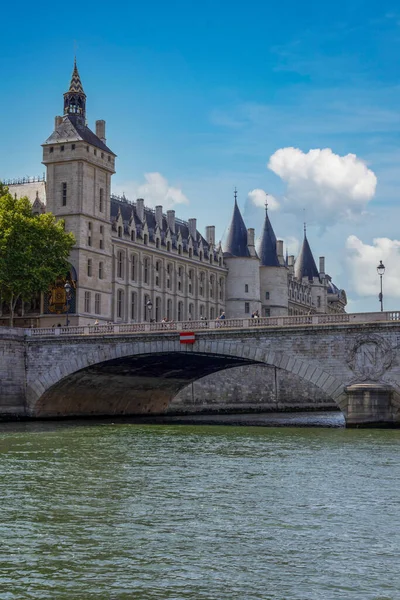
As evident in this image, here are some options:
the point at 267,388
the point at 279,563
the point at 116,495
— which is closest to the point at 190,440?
the point at 116,495

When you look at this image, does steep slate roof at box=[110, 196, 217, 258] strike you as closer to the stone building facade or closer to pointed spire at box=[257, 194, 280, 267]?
the stone building facade

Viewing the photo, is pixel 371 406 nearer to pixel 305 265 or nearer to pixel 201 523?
pixel 201 523

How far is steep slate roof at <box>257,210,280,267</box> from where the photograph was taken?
124 m

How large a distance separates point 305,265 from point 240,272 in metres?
41.5

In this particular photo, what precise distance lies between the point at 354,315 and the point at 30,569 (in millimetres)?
35139

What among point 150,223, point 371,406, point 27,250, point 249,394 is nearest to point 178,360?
point 27,250

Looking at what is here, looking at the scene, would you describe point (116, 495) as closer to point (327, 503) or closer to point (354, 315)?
point (327, 503)

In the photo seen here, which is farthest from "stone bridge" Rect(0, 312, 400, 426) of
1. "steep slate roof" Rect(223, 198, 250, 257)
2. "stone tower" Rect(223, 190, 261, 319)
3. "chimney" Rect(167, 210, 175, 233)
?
"steep slate roof" Rect(223, 198, 250, 257)

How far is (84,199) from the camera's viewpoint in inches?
3236

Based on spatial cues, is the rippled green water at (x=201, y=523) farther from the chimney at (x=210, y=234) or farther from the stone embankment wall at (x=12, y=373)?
the chimney at (x=210, y=234)

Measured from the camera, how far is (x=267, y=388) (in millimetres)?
94875

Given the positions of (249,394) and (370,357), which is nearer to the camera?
(370,357)

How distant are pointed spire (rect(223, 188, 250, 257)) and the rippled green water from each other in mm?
78249

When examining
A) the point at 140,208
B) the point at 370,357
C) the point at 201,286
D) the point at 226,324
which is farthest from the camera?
the point at 201,286
